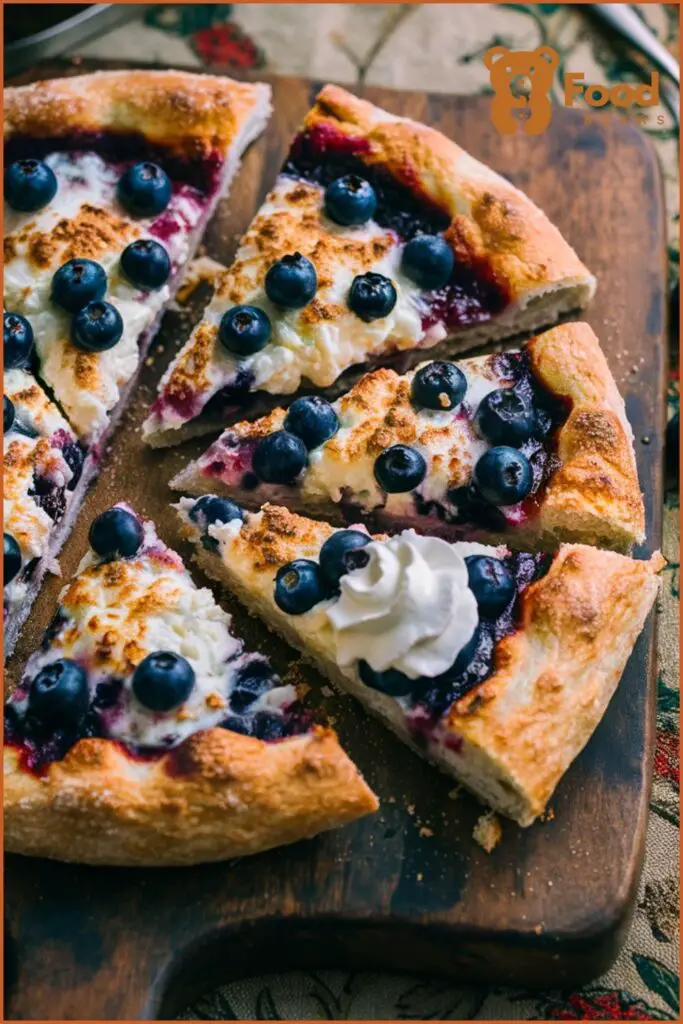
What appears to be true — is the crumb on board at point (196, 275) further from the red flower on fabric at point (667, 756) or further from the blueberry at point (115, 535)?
the red flower on fabric at point (667, 756)

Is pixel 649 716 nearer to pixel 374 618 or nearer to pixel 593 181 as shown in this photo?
pixel 374 618

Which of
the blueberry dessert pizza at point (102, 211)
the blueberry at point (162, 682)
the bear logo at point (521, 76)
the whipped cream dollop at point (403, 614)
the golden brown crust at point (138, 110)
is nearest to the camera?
the blueberry at point (162, 682)

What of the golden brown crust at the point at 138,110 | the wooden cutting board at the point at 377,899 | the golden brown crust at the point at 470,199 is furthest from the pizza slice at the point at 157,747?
the golden brown crust at the point at 138,110

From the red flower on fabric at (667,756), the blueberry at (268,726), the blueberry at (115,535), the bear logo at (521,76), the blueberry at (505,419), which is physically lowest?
the red flower on fabric at (667,756)

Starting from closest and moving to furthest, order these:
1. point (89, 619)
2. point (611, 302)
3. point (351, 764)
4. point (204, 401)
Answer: point (351, 764), point (89, 619), point (204, 401), point (611, 302)

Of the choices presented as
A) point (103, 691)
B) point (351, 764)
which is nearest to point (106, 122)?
point (103, 691)

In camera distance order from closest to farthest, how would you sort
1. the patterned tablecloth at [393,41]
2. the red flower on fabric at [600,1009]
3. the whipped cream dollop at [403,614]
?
the whipped cream dollop at [403,614]
the red flower on fabric at [600,1009]
the patterned tablecloth at [393,41]
